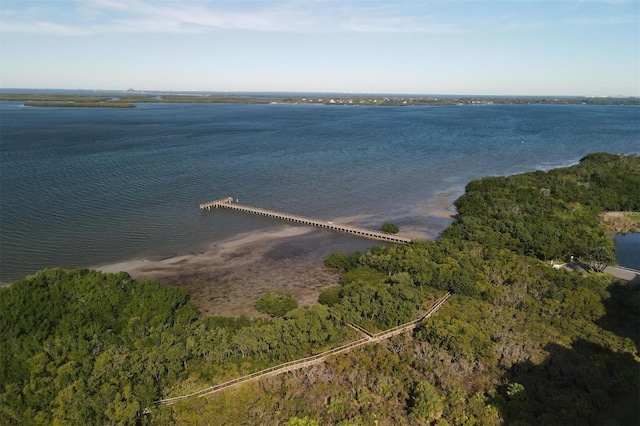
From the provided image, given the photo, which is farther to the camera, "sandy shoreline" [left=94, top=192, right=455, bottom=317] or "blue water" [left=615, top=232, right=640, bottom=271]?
"blue water" [left=615, top=232, right=640, bottom=271]

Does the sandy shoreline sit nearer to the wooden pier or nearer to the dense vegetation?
the wooden pier

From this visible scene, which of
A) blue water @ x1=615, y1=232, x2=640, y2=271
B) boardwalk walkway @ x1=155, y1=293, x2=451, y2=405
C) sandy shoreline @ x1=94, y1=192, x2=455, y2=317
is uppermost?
boardwalk walkway @ x1=155, y1=293, x2=451, y2=405

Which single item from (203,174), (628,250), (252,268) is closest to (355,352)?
(252,268)

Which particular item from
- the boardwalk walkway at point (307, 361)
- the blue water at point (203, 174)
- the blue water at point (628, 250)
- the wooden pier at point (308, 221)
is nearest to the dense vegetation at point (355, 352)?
the boardwalk walkway at point (307, 361)

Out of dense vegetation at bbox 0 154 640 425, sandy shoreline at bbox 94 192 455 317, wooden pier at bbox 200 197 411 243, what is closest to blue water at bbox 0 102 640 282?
wooden pier at bbox 200 197 411 243

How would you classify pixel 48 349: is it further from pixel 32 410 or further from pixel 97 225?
pixel 97 225

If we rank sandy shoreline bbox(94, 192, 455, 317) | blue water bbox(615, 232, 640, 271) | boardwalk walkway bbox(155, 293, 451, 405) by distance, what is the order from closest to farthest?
boardwalk walkway bbox(155, 293, 451, 405) < sandy shoreline bbox(94, 192, 455, 317) < blue water bbox(615, 232, 640, 271)

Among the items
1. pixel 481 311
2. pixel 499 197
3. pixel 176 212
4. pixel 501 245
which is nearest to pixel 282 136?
pixel 176 212
